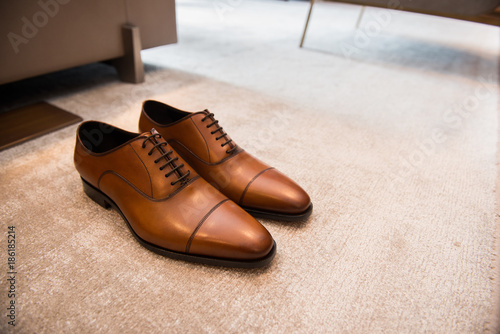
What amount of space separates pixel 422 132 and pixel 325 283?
77 centimetres

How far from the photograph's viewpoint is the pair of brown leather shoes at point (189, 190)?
1.51 ft

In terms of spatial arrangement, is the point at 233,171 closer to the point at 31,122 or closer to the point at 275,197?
A: the point at 275,197

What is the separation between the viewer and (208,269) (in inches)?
18.7

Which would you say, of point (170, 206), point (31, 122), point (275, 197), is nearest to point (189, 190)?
point (170, 206)

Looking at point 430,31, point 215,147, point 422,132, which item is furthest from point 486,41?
point 215,147

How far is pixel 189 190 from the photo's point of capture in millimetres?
503

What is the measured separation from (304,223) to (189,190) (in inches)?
9.3

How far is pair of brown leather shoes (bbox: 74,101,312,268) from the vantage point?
0.46 meters

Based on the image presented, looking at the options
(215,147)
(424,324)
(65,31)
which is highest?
(65,31)

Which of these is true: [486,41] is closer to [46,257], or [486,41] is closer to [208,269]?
[208,269]

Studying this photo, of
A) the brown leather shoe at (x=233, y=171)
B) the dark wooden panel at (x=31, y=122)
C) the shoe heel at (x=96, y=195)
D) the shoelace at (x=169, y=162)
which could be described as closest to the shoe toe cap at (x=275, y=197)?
the brown leather shoe at (x=233, y=171)

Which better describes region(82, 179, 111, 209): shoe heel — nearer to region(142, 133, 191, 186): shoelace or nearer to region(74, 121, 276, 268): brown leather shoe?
region(74, 121, 276, 268): brown leather shoe

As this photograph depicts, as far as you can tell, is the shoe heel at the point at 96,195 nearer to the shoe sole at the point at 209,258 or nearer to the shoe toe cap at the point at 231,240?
the shoe sole at the point at 209,258

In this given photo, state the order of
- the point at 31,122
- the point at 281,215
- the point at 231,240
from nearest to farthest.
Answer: the point at 231,240 → the point at 281,215 → the point at 31,122
